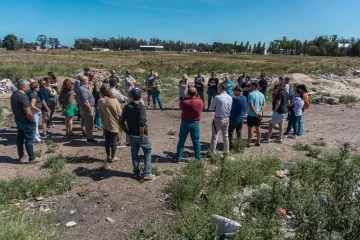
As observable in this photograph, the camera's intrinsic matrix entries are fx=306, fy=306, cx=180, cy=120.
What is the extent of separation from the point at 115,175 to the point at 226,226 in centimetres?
299

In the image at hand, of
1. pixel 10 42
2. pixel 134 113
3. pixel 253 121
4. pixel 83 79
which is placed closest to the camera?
pixel 134 113

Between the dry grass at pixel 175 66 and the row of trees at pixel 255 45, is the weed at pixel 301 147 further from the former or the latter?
the row of trees at pixel 255 45

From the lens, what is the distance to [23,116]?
6.68 meters

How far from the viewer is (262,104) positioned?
818 cm

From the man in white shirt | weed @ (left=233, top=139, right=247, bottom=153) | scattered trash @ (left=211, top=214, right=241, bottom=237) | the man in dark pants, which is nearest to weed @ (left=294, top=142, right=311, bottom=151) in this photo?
weed @ (left=233, top=139, right=247, bottom=153)

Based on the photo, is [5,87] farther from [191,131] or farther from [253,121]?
[253,121]

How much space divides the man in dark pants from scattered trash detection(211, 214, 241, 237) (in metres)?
4.71

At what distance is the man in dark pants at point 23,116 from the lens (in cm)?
654

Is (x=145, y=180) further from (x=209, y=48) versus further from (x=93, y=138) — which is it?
(x=209, y=48)

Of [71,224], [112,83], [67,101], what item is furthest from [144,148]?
[67,101]

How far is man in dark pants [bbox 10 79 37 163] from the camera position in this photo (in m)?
6.54

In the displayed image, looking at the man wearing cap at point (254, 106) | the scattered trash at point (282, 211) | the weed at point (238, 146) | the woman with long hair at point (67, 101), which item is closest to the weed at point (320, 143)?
the man wearing cap at point (254, 106)

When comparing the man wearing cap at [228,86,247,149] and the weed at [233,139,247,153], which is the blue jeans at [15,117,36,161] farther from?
the weed at [233,139,247,153]

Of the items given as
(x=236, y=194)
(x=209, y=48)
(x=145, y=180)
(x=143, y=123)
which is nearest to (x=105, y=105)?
(x=143, y=123)
